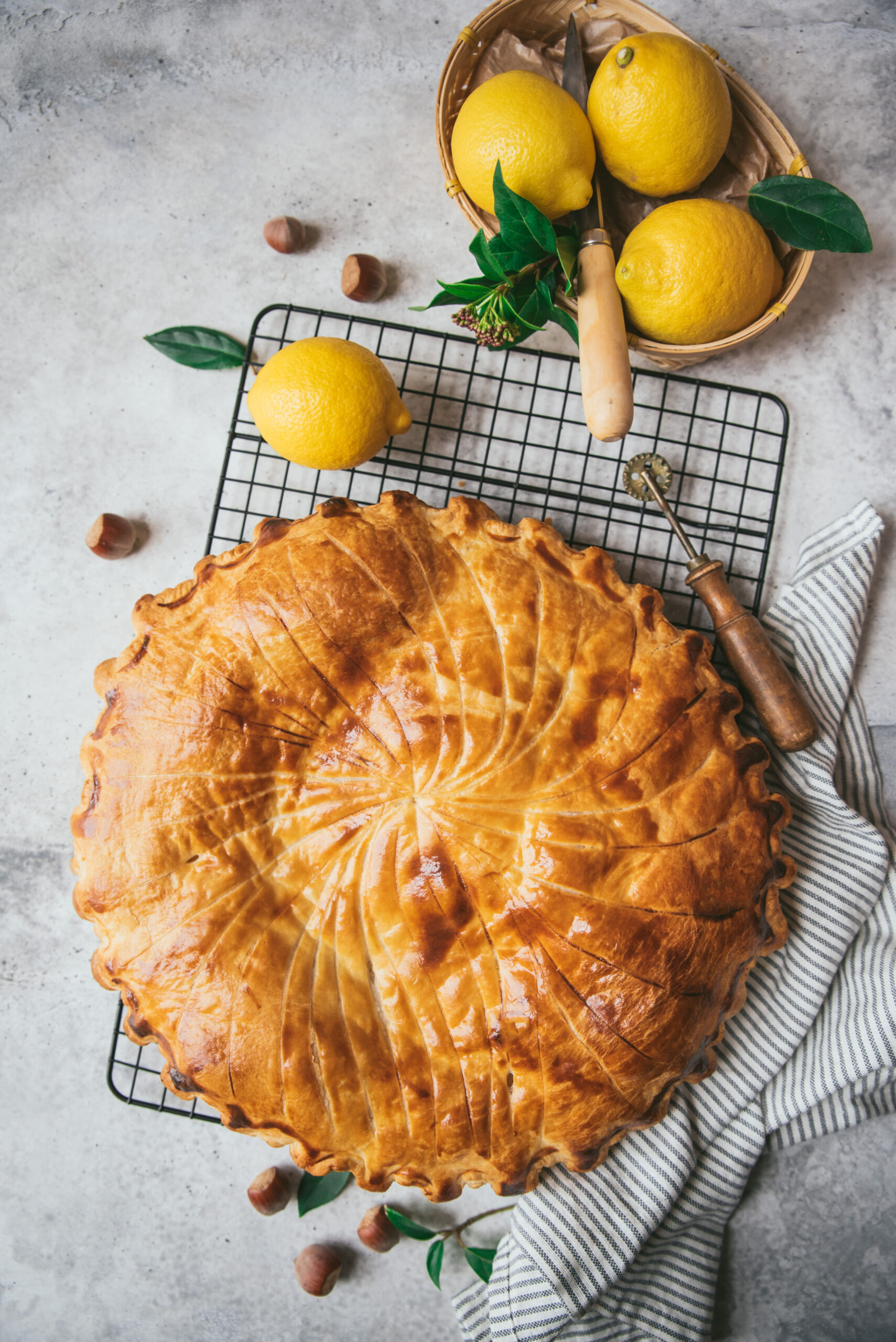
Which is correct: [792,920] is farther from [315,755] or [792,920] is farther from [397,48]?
[397,48]

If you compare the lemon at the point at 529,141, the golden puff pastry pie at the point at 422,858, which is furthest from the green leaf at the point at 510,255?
the golden puff pastry pie at the point at 422,858

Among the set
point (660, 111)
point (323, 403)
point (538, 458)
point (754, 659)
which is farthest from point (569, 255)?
point (754, 659)

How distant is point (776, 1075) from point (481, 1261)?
1019 millimetres

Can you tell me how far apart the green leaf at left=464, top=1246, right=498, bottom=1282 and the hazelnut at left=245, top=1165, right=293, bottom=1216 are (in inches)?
21.8

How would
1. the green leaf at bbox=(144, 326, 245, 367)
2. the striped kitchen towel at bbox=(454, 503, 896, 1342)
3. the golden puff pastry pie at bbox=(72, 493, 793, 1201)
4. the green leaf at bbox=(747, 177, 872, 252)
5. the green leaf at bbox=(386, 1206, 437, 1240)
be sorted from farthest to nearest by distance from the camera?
the green leaf at bbox=(144, 326, 245, 367)
the green leaf at bbox=(386, 1206, 437, 1240)
the striped kitchen towel at bbox=(454, 503, 896, 1342)
the green leaf at bbox=(747, 177, 872, 252)
the golden puff pastry pie at bbox=(72, 493, 793, 1201)

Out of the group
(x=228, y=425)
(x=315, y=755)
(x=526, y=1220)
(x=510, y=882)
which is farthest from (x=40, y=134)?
(x=526, y=1220)

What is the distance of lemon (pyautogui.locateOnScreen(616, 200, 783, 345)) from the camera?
78.9 inches

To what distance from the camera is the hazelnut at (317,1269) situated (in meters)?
2.40

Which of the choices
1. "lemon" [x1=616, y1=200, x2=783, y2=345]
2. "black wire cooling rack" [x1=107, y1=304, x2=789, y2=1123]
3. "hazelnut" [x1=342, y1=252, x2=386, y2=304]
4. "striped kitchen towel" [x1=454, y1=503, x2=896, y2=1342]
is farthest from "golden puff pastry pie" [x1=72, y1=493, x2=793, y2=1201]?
"hazelnut" [x1=342, y1=252, x2=386, y2=304]

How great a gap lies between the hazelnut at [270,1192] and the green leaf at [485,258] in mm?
2549

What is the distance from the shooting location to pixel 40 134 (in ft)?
8.57

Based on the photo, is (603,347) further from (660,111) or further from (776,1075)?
(776,1075)

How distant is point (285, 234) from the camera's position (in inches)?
96.7

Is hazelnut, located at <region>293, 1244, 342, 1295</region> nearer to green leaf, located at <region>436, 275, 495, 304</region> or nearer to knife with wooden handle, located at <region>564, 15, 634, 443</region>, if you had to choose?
knife with wooden handle, located at <region>564, 15, 634, 443</region>
